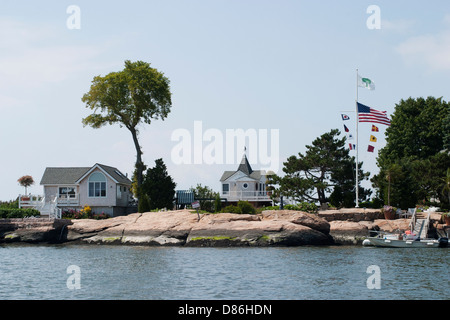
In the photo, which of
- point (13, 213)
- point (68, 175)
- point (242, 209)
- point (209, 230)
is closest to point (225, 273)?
point (209, 230)

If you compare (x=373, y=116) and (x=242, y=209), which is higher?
(x=373, y=116)

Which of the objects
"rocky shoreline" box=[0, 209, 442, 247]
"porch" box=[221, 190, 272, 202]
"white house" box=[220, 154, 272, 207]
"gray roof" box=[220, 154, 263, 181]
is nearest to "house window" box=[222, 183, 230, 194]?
"white house" box=[220, 154, 272, 207]

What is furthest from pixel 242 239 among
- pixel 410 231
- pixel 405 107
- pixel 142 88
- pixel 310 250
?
pixel 405 107

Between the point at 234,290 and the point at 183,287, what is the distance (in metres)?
2.39

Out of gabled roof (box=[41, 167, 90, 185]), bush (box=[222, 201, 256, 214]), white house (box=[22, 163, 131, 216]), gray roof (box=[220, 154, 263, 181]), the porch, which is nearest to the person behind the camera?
bush (box=[222, 201, 256, 214])

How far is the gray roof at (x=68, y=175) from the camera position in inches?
2427

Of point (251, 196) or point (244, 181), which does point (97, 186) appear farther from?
point (244, 181)

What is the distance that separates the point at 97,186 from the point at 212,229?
2103 cm

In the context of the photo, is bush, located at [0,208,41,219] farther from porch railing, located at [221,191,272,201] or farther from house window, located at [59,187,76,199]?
porch railing, located at [221,191,272,201]

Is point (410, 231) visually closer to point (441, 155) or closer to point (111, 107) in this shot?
point (441, 155)

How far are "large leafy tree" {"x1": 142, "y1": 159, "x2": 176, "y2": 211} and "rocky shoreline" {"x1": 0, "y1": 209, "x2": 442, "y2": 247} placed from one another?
5873 mm

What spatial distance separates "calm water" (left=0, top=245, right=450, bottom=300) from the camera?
22.6 meters

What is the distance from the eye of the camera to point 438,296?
22219mm

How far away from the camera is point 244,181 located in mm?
→ 69875
